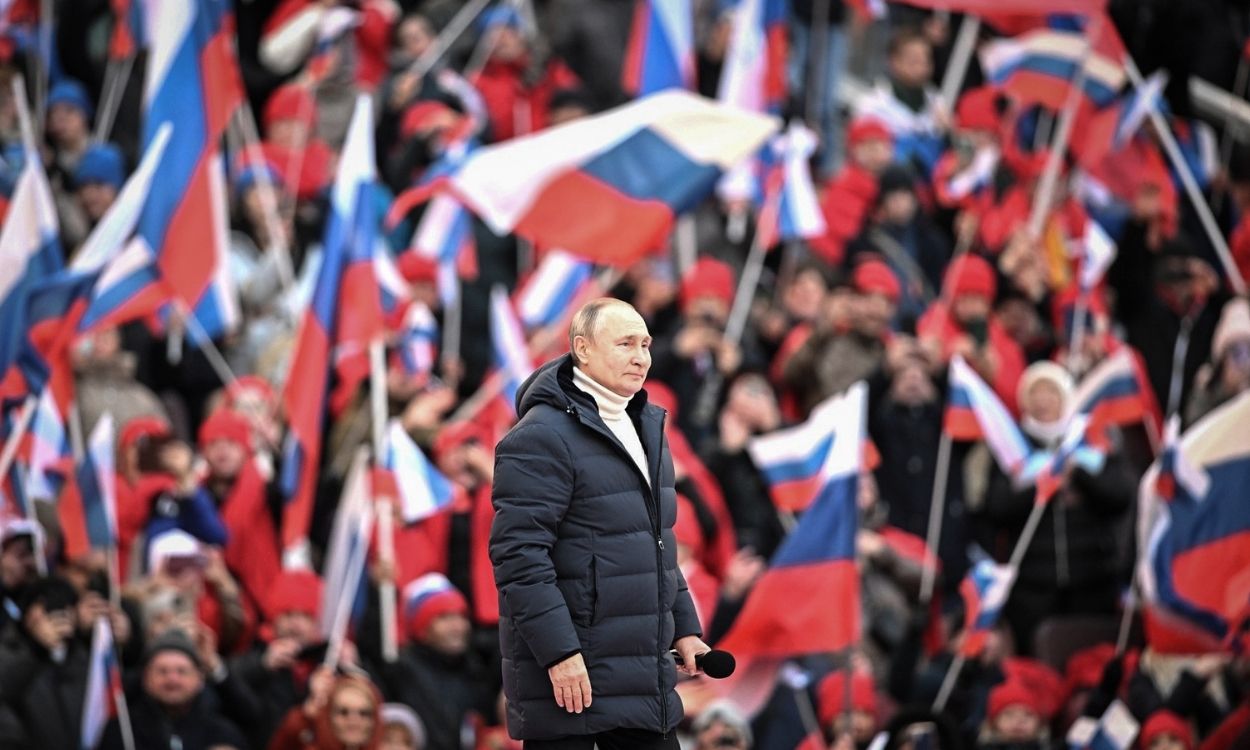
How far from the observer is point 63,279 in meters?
9.63

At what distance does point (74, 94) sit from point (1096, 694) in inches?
258

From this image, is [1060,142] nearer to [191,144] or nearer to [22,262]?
[191,144]

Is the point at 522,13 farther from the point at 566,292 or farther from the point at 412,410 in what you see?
the point at 412,410

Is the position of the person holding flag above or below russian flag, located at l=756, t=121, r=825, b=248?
below

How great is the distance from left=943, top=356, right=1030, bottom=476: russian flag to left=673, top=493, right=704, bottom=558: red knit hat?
4.23 ft

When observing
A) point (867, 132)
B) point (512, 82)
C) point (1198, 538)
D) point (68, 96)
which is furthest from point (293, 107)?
point (1198, 538)

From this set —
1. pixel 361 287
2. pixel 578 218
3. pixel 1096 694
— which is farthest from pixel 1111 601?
pixel 361 287

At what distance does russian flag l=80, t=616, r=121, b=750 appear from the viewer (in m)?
8.67

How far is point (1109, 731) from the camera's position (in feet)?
29.1

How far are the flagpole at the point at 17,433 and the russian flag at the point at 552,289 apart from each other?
2.86 meters

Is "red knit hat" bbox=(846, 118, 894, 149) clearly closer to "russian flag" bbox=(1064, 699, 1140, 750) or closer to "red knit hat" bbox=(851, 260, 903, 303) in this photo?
"red knit hat" bbox=(851, 260, 903, 303)

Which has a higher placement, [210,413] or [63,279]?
[63,279]

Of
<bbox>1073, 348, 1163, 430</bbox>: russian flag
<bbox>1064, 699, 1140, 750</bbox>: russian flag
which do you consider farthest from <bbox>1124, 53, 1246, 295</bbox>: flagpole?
<bbox>1064, 699, 1140, 750</bbox>: russian flag

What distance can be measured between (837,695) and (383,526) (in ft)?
6.60
